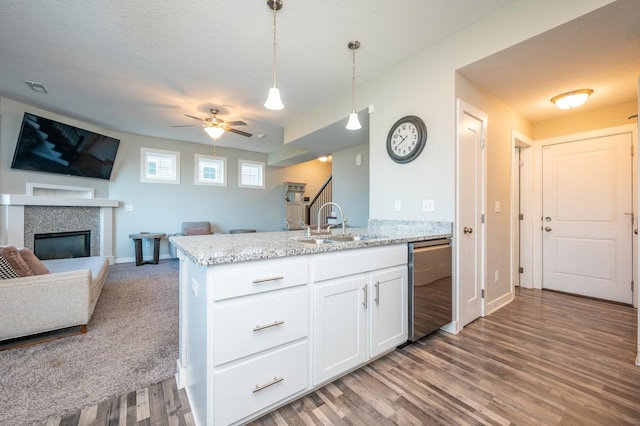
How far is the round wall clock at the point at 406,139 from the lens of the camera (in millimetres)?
2611

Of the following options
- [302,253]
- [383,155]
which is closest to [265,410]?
[302,253]

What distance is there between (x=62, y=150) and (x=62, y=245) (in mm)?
1682

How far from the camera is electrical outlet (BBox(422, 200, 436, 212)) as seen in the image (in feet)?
8.37

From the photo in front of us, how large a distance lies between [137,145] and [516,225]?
728cm

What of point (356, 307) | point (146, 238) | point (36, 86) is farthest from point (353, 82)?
point (146, 238)

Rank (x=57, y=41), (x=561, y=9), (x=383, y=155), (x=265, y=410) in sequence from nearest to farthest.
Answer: (x=265, y=410) < (x=561, y=9) < (x=57, y=41) < (x=383, y=155)

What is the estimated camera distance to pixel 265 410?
139 centimetres

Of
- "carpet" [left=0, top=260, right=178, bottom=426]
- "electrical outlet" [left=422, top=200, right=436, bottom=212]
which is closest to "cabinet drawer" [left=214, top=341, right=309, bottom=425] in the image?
"carpet" [left=0, top=260, right=178, bottom=426]

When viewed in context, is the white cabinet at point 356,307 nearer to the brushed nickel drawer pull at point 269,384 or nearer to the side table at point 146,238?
the brushed nickel drawer pull at point 269,384

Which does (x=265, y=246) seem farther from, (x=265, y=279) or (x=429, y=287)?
(x=429, y=287)

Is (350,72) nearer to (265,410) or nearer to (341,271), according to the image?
(341,271)

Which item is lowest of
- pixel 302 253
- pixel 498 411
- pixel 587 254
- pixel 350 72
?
pixel 498 411

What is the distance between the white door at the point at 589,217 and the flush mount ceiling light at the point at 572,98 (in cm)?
88

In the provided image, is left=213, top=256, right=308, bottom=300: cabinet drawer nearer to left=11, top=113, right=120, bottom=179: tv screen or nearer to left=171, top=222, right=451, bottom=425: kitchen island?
left=171, top=222, right=451, bottom=425: kitchen island
